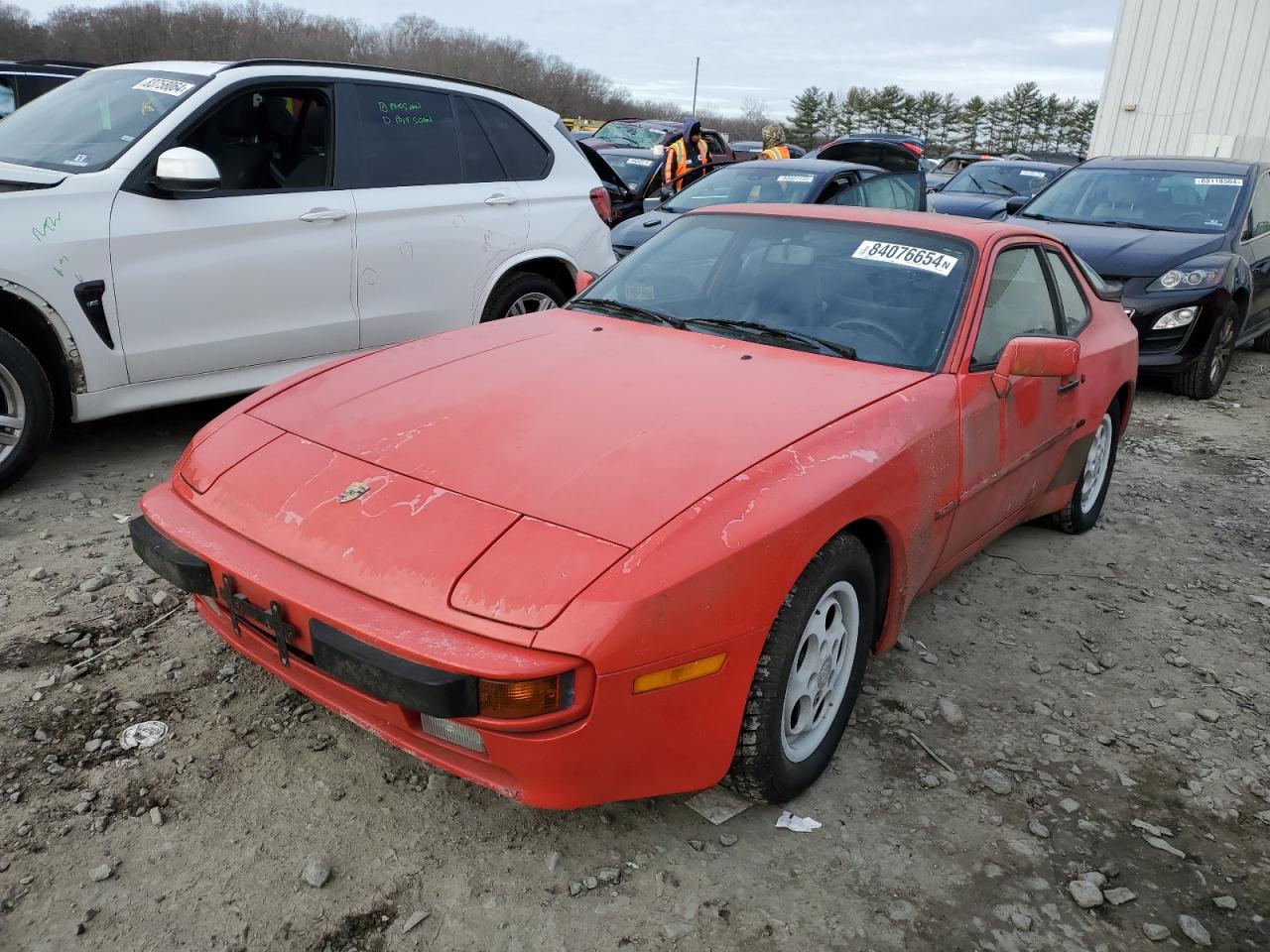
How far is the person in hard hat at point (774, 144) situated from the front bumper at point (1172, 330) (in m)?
4.70

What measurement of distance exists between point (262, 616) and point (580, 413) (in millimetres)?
924

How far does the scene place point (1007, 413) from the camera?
3.14 meters

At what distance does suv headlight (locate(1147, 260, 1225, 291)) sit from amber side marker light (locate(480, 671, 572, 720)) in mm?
6476

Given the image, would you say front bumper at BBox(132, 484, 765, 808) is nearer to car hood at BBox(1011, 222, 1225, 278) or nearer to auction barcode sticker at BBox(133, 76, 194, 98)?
auction barcode sticker at BBox(133, 76, 194, 98)

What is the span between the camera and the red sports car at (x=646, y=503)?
1916 mm

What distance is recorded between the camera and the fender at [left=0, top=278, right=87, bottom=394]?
3.75 meters

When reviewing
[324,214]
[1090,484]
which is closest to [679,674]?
[1090,484]

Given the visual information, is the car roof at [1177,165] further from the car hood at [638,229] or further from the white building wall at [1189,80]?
the white building wall at [1189,80]

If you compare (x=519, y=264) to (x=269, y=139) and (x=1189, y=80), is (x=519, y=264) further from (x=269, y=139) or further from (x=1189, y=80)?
(x=1189, y=80)

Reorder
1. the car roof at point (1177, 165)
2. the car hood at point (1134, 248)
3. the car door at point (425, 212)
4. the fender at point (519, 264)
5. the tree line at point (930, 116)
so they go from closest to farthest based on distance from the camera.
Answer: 1. the car door at point (425, 212)
2. the fender at point (519, 264)
3. the car hood at point (1134, 248)
4. the car roof at point (1177, 165)
5. the tree line at point (930, 116)

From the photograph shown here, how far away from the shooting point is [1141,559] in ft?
13.7

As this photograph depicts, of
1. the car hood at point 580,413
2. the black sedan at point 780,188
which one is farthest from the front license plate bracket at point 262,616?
the black sedan at point 780,188

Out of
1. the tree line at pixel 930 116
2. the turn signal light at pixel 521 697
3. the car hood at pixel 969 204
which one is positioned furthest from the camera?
the tree line at pixel 930 116

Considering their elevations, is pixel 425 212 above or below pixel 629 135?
below
